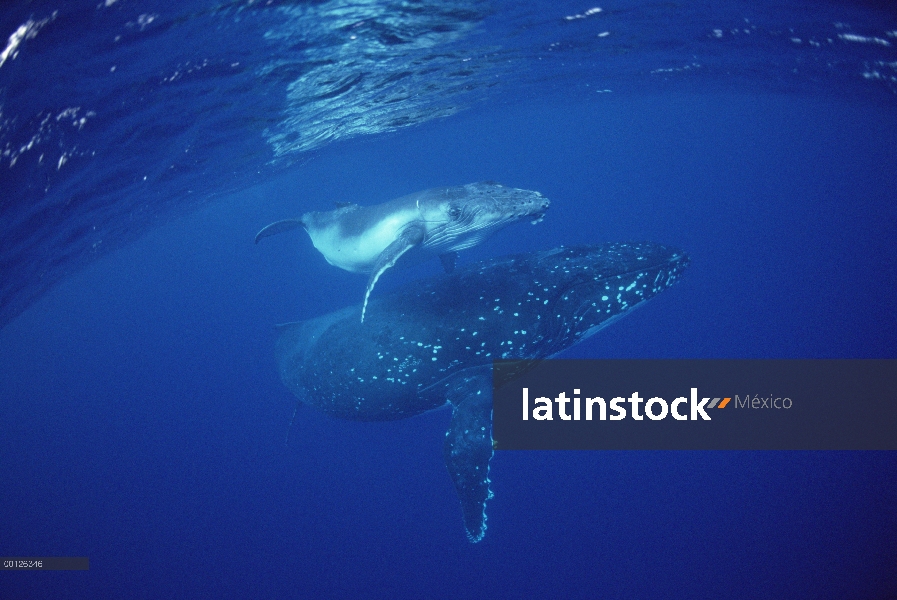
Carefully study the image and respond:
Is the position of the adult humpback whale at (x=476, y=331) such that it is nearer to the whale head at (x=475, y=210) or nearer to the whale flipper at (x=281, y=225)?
the whale head at (x=475, y=210)

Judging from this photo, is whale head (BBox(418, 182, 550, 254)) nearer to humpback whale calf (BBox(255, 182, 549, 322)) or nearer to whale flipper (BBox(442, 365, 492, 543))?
humpback whale calf (BBox(255, 182, 549, 322))

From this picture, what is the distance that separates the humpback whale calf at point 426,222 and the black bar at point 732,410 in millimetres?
5976

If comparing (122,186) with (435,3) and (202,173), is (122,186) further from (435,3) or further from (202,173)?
(435,3)

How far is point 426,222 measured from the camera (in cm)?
745

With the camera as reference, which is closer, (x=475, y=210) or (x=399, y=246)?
(x=475, y=210)

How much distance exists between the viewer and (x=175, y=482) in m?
23.7

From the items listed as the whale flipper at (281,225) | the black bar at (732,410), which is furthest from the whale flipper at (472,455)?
the whale flipper at (281,225)

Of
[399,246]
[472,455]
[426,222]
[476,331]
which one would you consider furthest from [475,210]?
[472,455]

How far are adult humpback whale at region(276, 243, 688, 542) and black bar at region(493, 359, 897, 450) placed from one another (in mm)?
4087

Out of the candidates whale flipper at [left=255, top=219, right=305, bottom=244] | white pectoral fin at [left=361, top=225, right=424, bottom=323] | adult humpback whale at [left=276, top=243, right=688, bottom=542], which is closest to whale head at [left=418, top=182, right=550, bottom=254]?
white pectoral fin at [left=361, top=225, right=424, bottom=323]

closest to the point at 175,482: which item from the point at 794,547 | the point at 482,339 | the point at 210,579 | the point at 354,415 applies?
the point at 210,579

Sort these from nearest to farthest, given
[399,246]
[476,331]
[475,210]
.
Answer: [475,210] < [399,246] < [476,331]

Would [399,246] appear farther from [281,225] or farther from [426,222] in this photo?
[281,225]

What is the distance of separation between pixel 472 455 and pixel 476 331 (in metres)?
2.14
